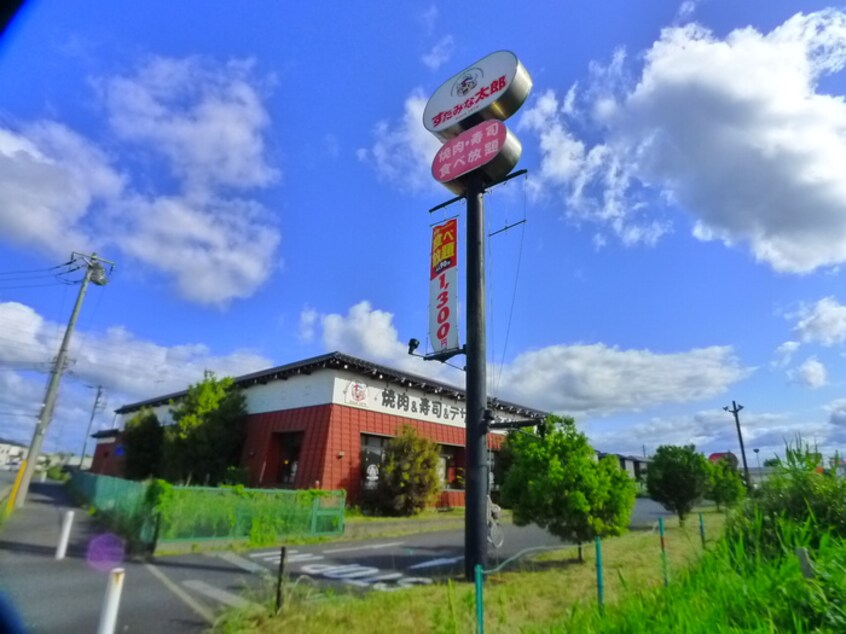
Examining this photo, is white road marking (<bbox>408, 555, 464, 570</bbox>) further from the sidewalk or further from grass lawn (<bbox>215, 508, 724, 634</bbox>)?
the sidewalk

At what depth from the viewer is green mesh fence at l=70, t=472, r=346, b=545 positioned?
10.2 meters

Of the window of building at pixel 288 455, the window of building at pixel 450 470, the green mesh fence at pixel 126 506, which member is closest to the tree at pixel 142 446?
the green mesh fence at pixel 126 506

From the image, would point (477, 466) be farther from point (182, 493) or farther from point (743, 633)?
point (182, 493)

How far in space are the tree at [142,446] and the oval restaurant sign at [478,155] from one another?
88.4ft

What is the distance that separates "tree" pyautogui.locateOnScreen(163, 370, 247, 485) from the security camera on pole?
16.4 meters

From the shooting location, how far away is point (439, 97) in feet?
36.8

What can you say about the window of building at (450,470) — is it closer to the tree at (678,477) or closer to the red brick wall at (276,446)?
the red brick wall at (276,446)

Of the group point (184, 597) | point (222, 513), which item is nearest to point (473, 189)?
point (184, 597)

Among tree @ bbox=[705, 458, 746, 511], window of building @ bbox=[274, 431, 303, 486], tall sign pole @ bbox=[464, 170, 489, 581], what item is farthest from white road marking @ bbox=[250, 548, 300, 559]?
tree @ bbox=[705, 458, 746, 511]

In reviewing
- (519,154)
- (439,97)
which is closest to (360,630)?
(519,154)

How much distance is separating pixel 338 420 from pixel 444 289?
10491 mm

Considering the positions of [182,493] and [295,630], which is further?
[182,493]

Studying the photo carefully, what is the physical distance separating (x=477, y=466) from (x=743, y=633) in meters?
4.99

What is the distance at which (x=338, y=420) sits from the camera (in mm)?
17984
